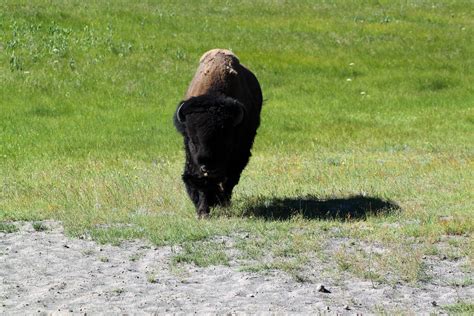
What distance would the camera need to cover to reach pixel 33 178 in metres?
17.5

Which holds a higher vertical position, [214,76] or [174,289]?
[214,76]

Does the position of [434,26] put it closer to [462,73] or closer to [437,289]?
[462,73]

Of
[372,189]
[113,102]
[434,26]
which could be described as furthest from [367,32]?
[372,189]

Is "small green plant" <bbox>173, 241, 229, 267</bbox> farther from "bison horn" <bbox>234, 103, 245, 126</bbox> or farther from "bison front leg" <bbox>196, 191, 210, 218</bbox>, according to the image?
"bison horn" <bbox>234, 103, 245, 126</bbox>

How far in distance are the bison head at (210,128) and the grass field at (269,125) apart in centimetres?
79

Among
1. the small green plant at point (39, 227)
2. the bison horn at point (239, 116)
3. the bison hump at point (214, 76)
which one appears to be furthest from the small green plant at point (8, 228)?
the bison hump at point (214, 76)

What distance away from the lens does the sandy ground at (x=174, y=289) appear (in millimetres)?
8281

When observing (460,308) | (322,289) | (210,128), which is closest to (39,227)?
(210,128)

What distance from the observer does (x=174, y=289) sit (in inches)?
350

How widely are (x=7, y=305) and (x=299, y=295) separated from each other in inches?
104

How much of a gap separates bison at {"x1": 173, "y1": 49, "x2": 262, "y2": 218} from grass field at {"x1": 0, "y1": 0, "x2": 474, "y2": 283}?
46cm

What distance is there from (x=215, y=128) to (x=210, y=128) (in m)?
0.08

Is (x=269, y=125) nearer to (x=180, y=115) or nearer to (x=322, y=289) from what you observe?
(x=180, y=115)

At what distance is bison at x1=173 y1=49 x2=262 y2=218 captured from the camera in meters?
12.7
